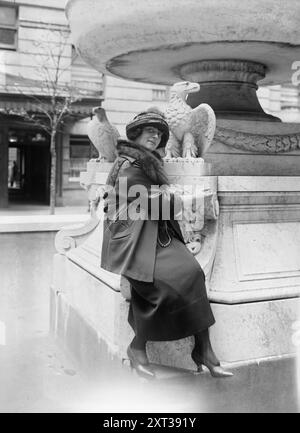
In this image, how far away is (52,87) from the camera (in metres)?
16.2

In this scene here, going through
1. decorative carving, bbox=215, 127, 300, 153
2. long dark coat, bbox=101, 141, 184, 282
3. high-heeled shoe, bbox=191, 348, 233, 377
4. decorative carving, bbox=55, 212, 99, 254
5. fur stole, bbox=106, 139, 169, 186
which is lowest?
high-heeled shoe, bbox=191, 348, 233, 377

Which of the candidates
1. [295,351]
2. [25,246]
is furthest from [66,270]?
[295,351]

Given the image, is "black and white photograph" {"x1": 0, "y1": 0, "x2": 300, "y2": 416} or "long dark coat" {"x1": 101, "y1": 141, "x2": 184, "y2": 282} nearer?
"long dark coat" {"x1": 101, "y1": 141, "x2": 184, "y2": 282}

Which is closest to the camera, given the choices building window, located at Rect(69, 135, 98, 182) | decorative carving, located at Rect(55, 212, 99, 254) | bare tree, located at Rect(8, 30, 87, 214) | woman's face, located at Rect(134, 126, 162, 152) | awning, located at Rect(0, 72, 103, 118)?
woman's face, located at Rect(134, 126, 162, 152)

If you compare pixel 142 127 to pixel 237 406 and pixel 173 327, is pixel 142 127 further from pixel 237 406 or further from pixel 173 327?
pixel 237 406

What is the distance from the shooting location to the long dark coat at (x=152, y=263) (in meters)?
2.67

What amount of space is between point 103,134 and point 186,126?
35.4 inches

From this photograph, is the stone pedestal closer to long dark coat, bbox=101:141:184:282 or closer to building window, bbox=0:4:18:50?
long dark coat, bbox=101:141:184:282

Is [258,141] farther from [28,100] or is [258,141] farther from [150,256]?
[28,100]

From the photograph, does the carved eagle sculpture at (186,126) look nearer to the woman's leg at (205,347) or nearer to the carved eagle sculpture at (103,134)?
the carved eagle sculpture at (103,134)

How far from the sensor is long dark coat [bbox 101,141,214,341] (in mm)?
2668

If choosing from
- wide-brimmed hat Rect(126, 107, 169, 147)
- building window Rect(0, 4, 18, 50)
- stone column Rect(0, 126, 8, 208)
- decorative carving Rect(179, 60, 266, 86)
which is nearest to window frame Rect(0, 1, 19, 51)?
building window Rect(0, 4, 18, 50)

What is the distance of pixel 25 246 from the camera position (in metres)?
5.43
